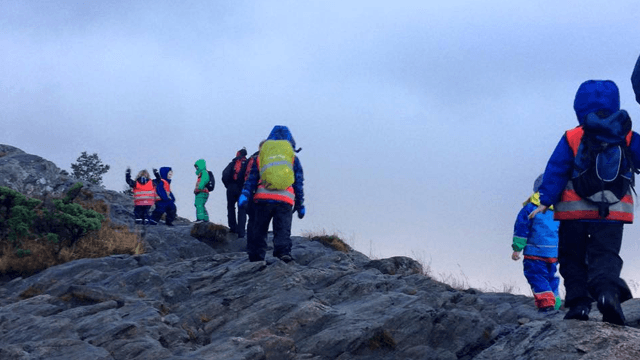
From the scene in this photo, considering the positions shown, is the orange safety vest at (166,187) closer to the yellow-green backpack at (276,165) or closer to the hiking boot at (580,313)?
the yellow-green backpack at (276,165)

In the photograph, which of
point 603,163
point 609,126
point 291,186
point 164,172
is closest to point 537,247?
point 291,186

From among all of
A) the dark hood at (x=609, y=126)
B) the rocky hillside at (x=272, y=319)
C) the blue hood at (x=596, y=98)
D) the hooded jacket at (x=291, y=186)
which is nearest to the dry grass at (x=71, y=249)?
the rocky hillside at (x=272, y=319)

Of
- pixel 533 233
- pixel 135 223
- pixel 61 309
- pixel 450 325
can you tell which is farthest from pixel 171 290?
pixel 135 223

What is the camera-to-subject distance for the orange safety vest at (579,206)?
290 inches

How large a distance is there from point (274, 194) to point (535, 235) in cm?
445

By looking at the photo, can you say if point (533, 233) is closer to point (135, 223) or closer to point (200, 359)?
point (200, 359)

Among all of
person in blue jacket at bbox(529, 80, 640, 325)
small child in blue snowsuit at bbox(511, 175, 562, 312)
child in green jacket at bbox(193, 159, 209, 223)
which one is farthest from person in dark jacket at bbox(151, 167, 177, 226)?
person in blue jacket at bbox(529, 80, 640, 325)

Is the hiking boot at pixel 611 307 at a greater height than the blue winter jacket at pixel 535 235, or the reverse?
the blue winter jacket at pixel 535 235

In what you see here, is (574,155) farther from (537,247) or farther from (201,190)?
(201,190)

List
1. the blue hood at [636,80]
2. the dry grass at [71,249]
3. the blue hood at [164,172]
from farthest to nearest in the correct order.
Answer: the blue hood at [164,172]
the dry grass at [71,249]
the blue hood at [636,80]

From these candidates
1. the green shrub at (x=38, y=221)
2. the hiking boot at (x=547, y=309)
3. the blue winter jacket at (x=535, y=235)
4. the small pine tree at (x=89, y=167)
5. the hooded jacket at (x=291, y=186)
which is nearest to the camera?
the blue winter jacket at (x=535, y=235)

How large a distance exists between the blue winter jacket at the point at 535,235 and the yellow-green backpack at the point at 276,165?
3.91m

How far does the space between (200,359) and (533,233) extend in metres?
6.17

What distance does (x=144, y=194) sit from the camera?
78.5ft
